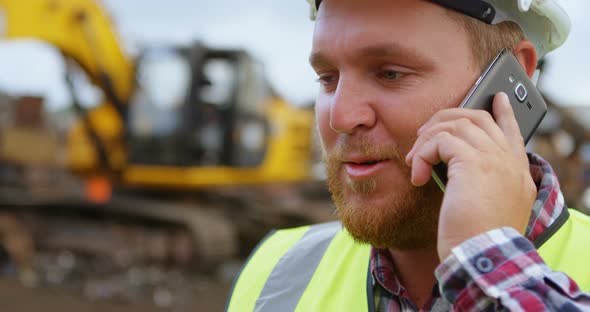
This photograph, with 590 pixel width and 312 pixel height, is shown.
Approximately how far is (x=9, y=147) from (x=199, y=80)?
4774 mm

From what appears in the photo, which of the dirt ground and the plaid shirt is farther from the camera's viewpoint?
the dirt ground

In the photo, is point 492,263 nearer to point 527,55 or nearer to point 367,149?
point 367,149

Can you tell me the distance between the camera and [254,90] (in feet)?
33.3

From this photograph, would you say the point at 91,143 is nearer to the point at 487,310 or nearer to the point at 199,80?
the point at 199,80

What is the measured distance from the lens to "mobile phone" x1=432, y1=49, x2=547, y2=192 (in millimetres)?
1263

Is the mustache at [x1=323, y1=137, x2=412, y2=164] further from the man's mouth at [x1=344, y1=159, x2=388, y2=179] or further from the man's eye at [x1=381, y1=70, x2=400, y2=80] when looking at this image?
the man's eye at [x1=381, y1=70, x2=400, y2=80]

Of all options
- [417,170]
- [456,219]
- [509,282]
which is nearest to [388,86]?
[417,170]

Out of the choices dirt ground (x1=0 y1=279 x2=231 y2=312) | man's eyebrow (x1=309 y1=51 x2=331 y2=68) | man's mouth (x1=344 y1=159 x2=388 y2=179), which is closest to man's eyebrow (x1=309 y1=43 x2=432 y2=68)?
man's eyebrow (x1=309 y1=51 x2=331 y2=68)

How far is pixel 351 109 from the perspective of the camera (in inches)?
51.3

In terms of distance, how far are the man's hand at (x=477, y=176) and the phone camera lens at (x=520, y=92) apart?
0.24 meters

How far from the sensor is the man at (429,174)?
98 cm

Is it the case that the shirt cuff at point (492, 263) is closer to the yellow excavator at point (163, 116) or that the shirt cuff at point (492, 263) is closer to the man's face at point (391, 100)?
the man's face at point (391, 100)

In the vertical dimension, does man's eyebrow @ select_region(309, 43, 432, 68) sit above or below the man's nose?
above

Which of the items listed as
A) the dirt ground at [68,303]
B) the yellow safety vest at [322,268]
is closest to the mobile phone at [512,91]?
the yellow safety vest at [322,268]
